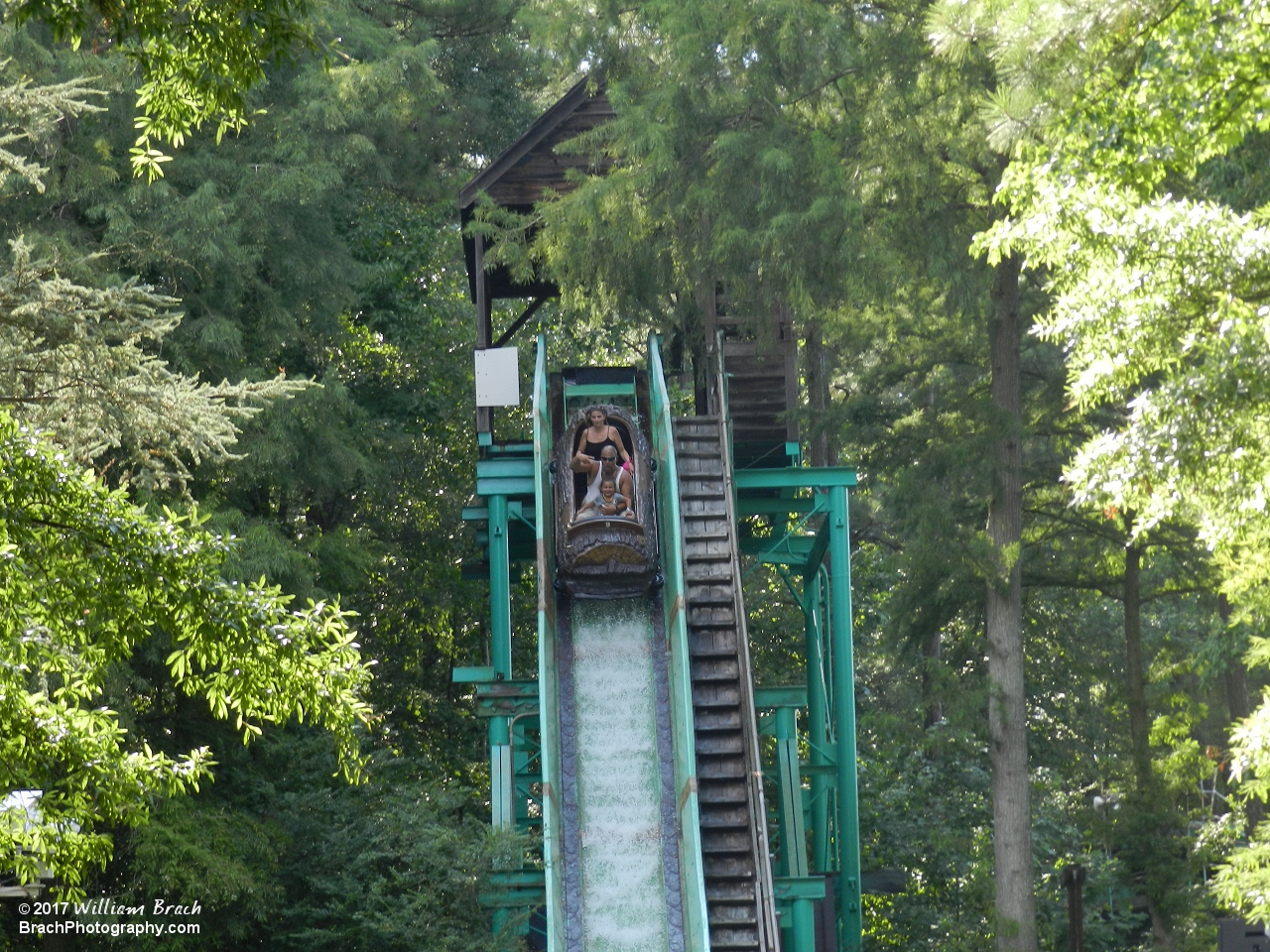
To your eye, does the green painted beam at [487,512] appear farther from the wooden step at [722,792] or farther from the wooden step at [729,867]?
the wooden step at [729,867]

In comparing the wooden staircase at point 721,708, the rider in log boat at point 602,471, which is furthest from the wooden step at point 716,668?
the rider in log boat at point 602,471

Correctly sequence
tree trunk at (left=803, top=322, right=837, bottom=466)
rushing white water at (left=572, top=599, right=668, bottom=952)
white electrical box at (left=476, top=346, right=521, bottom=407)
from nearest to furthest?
rushing white water at (left=572, top=599, right=668, bottom=952) < white electrical box at (left=476, top=346, right=521, bottom=407) < tree trunk at (left=803, top=322, right=837, bottom=466)

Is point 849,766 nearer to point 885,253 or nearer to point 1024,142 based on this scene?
point 885,253

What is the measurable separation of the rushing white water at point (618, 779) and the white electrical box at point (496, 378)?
134 inches

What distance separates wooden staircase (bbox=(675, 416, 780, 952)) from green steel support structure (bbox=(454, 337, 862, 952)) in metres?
0.30

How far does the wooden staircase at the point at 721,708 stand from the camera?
12195mm

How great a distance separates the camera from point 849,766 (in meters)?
14.8

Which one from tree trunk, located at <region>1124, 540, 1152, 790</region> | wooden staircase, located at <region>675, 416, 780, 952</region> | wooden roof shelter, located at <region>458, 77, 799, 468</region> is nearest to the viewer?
wooden staircase, located at <region>675, 416, 780, 952</region>

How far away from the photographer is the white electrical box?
1705 cm

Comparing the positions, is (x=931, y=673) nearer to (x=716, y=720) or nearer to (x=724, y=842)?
(x=716, y=720)

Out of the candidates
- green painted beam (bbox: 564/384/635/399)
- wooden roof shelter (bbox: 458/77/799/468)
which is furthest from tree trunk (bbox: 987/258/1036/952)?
green painted beam (bbox: 564/384/635/399)

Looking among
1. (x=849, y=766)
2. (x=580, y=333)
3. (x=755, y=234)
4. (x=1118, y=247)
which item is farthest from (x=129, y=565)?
(x=580, y=333)

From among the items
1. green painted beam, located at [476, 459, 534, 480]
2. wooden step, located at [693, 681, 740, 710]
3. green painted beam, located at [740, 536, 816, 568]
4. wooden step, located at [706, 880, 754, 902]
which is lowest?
wooden step, located at [706, 880, 754, 902]

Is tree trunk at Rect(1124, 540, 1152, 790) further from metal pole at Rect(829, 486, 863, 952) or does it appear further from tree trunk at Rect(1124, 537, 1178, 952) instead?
metal pole at Rect(829, 486, 863, 952)
